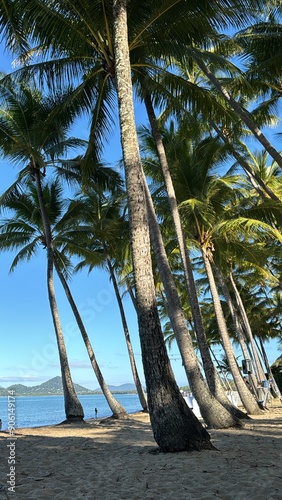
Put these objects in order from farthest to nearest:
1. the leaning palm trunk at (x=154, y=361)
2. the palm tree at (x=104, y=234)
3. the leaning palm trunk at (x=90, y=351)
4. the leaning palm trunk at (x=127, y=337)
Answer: the leaning palm trunk at (x=127, y=337)
the palm tree at (x=104, y=234)
the leaning palm trunk at (x=90, y=351)
the leaning palm trunk at (x=154, y=361)

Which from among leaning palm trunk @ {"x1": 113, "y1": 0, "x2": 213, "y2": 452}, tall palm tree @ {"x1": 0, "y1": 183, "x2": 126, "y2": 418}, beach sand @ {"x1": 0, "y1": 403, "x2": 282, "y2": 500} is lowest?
beach sand @ {"x1": 0, "y1": 403, "x2": 282, "y2": 500}

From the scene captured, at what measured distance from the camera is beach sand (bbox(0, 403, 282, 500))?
155 inches

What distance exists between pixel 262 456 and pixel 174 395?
142cm

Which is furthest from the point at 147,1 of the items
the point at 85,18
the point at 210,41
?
the point at 210,41

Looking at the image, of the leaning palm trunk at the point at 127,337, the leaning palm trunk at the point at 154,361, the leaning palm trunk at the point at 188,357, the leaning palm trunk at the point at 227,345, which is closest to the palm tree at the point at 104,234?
the leaning palm trunk at the point at 127,337

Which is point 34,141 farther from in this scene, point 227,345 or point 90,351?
point 227,345

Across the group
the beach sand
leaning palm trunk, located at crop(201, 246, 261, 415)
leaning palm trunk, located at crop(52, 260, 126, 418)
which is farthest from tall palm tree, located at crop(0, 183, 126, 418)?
the beach sand

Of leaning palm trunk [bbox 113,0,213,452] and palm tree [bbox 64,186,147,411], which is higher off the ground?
palm tree [bbox 64,186,147,411]

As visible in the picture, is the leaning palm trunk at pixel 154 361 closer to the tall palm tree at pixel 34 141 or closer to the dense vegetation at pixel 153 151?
the dense vegetation at pixel 153 151

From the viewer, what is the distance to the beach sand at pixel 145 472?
3.93 m

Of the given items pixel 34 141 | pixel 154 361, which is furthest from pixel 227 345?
pixel 34 141

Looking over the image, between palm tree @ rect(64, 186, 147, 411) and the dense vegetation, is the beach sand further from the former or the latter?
palm tree @ rect(64, 186, 147, 411)

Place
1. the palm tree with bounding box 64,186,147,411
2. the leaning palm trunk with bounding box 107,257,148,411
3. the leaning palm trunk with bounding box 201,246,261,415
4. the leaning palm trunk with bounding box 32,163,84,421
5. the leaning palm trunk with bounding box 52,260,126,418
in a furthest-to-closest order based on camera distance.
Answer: the leaning palm trunk with bounding box 107,257,148,411 → the palm tree with bounding box 64,186,147,411 → the leaning palm trunk with bounding box 52,260,126,418 → the leaning palm trunk with bounding box 32,163,84,421 → the leaning palm trunk with bounding box 201,246,261,415

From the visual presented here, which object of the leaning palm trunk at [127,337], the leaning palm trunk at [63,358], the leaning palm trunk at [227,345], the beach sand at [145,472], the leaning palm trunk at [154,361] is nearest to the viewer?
the beach sand at [145,472]
